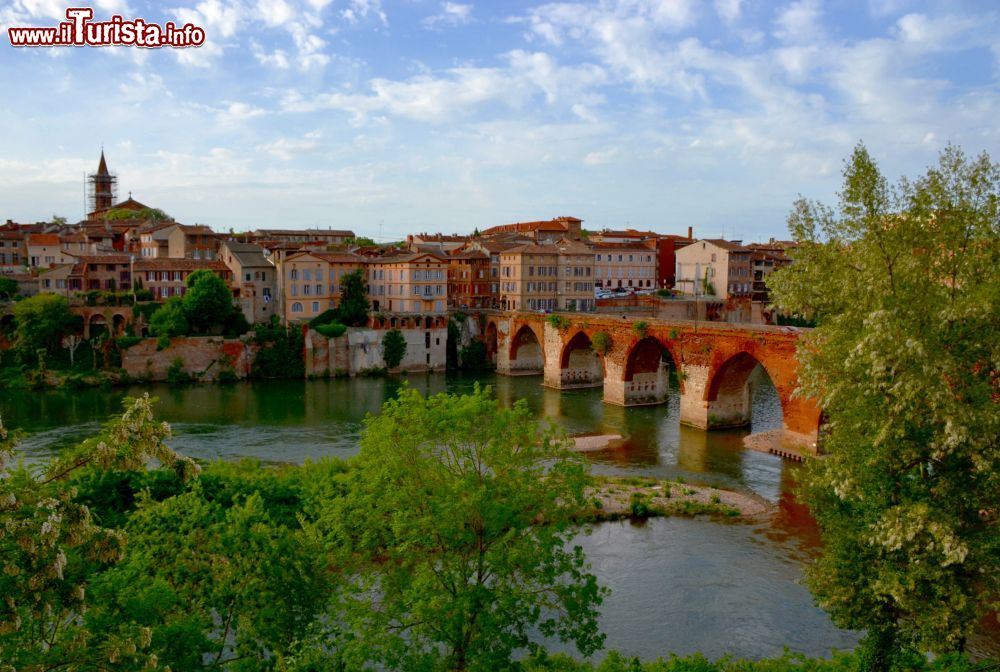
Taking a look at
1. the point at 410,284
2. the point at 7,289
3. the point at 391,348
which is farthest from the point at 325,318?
the point at 7,289

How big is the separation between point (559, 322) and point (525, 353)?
9.23 meters

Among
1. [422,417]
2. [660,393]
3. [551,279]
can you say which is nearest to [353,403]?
[660,393]

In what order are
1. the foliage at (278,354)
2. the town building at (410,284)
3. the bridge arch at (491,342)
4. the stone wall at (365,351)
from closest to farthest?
the foliage at (278,354) → the stone wall at (365,351) → the town building at (410,284) → the bridge arch at (491,342)

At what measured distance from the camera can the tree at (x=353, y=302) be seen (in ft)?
220

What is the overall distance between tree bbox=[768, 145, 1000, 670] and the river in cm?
541

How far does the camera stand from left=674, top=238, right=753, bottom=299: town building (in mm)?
88312

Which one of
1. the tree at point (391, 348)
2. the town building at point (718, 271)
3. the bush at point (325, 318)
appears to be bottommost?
the tree at point (391, 348)

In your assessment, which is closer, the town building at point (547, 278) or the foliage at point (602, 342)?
the foliage at point (602, 342)

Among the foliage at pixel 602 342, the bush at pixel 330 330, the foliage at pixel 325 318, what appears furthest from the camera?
the foliage at pixel 325 318

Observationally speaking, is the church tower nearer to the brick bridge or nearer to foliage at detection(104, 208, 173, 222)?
foliage at detection(104, 208, 173, 222)

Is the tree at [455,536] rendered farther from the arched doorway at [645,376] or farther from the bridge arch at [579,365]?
the bridge arch at [579,365]

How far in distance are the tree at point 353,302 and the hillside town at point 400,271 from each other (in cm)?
123

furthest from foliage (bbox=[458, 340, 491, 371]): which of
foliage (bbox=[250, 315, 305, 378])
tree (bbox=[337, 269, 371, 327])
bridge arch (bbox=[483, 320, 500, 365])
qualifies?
foliage (bbox=[250, 315, 305, 378])

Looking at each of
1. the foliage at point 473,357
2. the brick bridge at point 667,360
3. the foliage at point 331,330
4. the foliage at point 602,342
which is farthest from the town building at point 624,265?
the foliage at point 602,342
